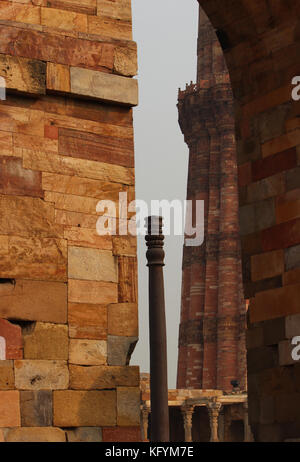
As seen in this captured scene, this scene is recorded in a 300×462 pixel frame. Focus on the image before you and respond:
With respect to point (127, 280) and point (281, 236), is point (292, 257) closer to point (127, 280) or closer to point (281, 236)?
point (281, 236)

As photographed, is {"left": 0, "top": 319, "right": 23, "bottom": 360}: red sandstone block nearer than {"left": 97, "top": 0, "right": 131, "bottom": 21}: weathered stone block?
Yes

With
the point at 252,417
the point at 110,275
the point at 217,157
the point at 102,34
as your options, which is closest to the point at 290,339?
the point at 252,417

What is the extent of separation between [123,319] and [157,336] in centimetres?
499

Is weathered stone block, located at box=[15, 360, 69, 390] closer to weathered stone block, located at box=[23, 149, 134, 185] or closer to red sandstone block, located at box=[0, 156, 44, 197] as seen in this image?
red sandstone block, located at box=[0, 156, 44, 197]

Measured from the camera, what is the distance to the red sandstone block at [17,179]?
316 inches

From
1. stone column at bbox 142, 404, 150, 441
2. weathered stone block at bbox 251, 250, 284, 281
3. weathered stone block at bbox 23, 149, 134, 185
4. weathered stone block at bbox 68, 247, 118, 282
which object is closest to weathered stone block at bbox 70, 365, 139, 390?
weathered stone block at bbox 68, 247, 118, 282

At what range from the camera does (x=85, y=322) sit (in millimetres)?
8117

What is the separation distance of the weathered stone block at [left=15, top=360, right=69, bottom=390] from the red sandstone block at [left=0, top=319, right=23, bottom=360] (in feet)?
0.24

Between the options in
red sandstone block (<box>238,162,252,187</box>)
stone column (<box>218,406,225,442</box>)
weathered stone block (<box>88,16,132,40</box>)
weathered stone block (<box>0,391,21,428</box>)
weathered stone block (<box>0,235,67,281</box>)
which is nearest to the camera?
weathered stone block (<box>0,391,21,428</box>)

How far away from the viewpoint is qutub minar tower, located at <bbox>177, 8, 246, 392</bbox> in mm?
55812

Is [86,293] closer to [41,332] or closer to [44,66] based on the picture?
[41,332]

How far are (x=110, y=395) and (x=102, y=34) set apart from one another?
2.92 meters

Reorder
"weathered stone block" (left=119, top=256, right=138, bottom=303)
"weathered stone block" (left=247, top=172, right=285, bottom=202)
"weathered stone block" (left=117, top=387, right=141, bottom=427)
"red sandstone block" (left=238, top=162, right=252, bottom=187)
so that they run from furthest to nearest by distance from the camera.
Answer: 1. "red sandstone block" (left=238, top=162, right=252, bottom=187)
2. "weathered stone block" (left=247, top=172, right=285, bottom=202)
3. "weathered stone block" (left=119, top=256, right=138, bottom=303)
4. "weathered stone block" (left=117, top=387, right=141, bottom=427)
